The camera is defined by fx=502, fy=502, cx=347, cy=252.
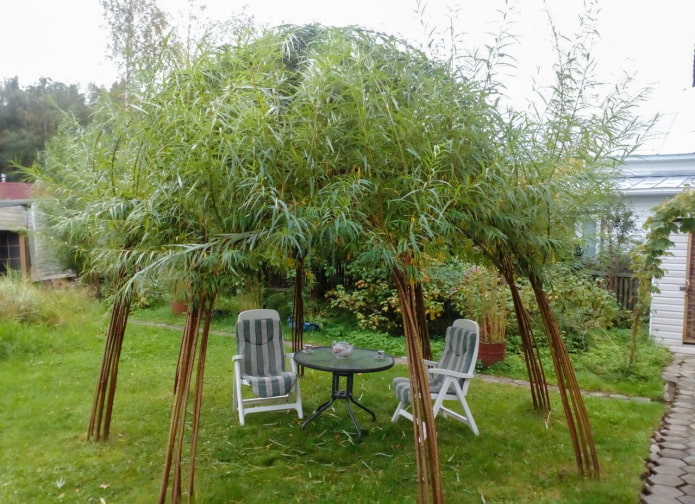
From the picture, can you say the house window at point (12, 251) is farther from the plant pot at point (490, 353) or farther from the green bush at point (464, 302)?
the plant pot at point (490, 353)

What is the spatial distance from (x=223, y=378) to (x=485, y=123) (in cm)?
474

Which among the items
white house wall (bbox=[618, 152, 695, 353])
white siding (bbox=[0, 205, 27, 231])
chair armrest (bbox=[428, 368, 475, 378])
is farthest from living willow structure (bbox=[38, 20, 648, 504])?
white siding (bbox=[0, 205, 27, 231])

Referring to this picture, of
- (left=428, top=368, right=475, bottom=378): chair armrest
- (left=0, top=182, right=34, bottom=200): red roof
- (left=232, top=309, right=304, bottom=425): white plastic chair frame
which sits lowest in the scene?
(left=232, top=309, right=304, bottom=425): white plastic chair frame

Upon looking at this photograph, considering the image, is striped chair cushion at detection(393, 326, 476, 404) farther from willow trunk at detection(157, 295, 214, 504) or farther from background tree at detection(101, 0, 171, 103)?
background tree at detection(101, 0, 171, 103)

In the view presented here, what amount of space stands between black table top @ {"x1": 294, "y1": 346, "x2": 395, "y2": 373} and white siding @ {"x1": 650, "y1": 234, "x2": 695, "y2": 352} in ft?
18.8

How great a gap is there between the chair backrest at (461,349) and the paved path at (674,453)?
162 cm

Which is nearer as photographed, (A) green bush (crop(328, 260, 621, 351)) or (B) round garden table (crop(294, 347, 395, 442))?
(B) round garden table (crop(294, 347, 395, 442))

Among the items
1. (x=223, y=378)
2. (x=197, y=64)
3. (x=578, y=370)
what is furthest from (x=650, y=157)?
(x=197, y=64)

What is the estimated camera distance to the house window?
46.5 feet

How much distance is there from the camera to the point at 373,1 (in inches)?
137

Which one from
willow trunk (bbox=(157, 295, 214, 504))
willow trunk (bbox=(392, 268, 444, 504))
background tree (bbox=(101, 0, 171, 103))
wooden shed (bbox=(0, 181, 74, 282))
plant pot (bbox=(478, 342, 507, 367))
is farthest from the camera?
background tree (bbox=(101, 0, 171, 103))

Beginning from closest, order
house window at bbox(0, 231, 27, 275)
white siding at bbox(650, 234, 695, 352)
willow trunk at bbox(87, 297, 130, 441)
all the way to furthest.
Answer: willow trunk at bbox(87, 297, 130, 441)
white siding at bbox(650, 234, 695, 352)
house window at bbox(0, 231, 27, 275)

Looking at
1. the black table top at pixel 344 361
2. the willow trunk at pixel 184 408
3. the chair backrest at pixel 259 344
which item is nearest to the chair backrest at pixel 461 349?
the black table top at pixel 344 361

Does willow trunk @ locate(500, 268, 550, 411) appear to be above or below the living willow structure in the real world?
below
